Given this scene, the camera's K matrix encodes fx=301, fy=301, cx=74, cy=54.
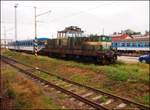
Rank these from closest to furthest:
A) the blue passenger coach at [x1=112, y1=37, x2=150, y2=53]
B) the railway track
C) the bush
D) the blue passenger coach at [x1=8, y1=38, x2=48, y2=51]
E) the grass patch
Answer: the grass patch
the railway track
the bush
the blue passenger coach at [x1=8, y1=38, x2=48, y2=51]
the blue passenger coach at [x1=112, y1=37, x2=150, y2=53]

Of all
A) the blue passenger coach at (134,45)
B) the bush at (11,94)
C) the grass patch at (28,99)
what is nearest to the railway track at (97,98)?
the grass patch at (28,99)

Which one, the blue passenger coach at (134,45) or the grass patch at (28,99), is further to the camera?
the blue passenger coach at (134,45)

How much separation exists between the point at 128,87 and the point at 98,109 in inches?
159

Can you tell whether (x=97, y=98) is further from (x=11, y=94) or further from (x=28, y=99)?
(x=11, y=94)

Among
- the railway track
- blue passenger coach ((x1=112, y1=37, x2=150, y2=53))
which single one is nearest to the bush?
the railway track

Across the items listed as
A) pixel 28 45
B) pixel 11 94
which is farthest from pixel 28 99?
pixel 28 45

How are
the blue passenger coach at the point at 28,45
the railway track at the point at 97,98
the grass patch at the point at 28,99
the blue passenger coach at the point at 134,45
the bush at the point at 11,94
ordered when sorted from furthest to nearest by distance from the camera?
1. the blue passenger coach at the point at 134,45
2. the blue passenger coach at the point at 28,45
3. the bush at the point at 11,94
4. the railway track at the point at 97,98
5. the grass patch at the point at 28,99

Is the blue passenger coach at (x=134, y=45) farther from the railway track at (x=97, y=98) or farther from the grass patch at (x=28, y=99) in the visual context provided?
the grass patch at (x=28, y=99)

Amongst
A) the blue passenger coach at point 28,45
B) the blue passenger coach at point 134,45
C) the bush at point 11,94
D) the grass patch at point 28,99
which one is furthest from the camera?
the blue passenger coach at point 134,45

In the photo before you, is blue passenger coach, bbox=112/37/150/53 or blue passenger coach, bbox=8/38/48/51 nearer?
blue passenger coach, bbox=8/38/48/51

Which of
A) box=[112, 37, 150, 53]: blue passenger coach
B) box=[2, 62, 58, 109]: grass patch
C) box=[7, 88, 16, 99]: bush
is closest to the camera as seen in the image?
box=[2, 62, 58, 109]: grass patch

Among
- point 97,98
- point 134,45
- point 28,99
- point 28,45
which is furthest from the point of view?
point 28,45

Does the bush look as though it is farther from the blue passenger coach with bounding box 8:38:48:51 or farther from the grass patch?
the blue passenger coach with bounding box 8:38:48:51

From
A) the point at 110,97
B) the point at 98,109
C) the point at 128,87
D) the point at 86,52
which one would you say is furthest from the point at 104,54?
the point at 98,109
